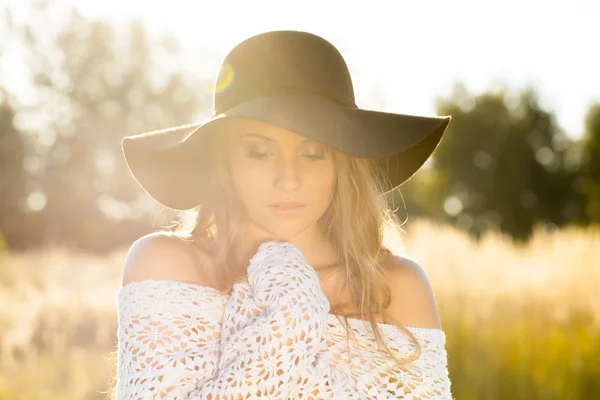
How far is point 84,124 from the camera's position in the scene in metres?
25.3

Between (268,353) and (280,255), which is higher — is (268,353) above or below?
below

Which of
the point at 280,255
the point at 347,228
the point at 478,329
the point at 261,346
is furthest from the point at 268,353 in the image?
the point at 478,329

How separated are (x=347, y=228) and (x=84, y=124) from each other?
78.2 ft

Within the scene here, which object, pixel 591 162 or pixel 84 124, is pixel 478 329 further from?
pixel 591 162

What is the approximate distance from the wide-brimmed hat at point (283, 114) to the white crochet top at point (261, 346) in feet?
1.51

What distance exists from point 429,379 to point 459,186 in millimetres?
31150

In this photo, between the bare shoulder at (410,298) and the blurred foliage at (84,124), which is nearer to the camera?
the bare shoulder at (410,298)

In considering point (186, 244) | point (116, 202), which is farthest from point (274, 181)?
point (116, 202)

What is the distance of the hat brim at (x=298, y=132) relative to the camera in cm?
246

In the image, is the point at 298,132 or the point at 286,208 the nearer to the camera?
the point at 298,132

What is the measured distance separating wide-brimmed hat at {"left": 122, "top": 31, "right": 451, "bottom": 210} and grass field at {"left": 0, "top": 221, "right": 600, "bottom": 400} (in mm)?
2693

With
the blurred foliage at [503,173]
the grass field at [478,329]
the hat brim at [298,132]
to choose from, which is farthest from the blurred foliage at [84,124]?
the hat brim at [298,132]

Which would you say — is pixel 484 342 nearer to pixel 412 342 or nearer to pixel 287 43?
pixel 412 342

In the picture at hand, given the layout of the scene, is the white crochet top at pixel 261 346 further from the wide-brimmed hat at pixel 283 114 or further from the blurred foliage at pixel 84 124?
the blurred foliage at pixel 84 124
